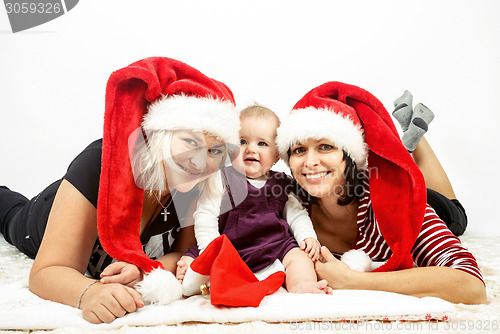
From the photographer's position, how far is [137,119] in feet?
4.54

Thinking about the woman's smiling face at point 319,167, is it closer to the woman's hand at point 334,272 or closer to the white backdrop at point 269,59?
the woman's hand at point 334,272

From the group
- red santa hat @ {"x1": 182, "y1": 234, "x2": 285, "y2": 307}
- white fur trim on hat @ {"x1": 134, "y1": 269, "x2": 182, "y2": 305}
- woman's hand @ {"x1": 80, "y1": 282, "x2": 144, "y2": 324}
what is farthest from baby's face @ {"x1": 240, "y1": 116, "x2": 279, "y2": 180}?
woman's hand @ {"x1": 80, "y1": 282, "x2": 144, "y2": 324}

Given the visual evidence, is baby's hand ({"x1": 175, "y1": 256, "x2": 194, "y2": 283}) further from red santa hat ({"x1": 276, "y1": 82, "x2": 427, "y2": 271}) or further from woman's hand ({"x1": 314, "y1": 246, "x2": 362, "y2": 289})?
red santa hat ({"x1": 276, "y1": 82, "x2": 427, "y2": 271})

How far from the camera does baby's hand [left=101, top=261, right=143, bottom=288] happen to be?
122 cm

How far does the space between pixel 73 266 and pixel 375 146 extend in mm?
1031

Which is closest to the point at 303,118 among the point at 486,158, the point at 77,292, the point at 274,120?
the point at 274,120

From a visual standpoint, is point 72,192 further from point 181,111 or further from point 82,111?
point 82,111

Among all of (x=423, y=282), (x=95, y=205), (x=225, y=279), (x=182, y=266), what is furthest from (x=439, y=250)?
(x=95, y=205)

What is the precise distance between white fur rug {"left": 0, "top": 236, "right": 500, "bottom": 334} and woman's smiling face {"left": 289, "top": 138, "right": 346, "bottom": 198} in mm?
429

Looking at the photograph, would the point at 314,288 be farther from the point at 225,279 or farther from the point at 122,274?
the point at 122,274

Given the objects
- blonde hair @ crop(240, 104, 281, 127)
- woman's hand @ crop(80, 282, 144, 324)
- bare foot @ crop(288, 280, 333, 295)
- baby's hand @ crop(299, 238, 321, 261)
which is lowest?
bare foot @ crop(288, 280, 333, 295)

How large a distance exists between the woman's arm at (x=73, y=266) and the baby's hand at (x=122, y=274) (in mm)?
43

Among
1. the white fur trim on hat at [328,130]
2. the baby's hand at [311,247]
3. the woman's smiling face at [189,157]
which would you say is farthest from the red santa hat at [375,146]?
the woman's smiling face at [189,157]

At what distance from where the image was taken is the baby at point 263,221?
4.80 feet
